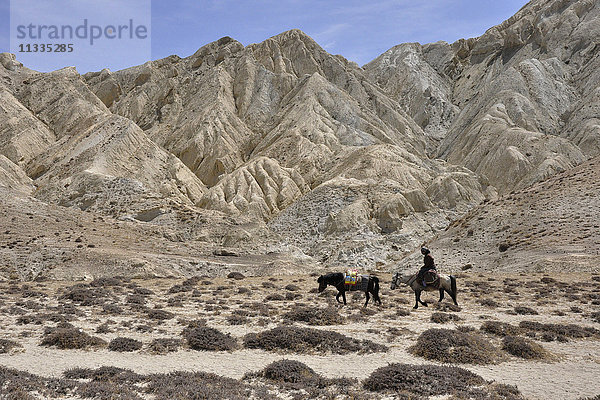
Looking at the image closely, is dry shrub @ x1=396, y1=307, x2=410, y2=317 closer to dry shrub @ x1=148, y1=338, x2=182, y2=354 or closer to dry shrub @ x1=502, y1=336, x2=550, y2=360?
dry shrub @ x1=502, y1=336, x2=550, y2=360

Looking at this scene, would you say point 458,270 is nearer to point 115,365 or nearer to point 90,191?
point 115,365

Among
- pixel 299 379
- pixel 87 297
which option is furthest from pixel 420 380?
pixel 87 297

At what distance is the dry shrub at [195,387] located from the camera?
8.90 metres

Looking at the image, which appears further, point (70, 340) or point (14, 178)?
point (14, 178)

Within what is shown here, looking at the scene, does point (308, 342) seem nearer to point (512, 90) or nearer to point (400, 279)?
point (400, 279)

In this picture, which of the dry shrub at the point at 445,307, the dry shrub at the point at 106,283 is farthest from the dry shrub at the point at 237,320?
the dry shrub at the point at 106,283

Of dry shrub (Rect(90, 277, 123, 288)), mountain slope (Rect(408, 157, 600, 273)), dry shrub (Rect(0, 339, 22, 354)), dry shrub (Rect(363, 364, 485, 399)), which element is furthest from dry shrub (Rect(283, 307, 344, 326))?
mountain slope (Rect(408, 157, 600, 273))

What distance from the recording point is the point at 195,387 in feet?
30.4

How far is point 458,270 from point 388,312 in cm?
2261

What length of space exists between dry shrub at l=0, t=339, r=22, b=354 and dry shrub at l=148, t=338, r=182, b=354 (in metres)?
3.74

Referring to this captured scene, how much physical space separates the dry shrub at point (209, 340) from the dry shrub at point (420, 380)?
4814mm

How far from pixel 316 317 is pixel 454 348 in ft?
18.7

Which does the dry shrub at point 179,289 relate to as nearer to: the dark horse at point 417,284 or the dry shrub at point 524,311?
the dark horse at point 417,284

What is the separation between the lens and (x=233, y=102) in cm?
10500
